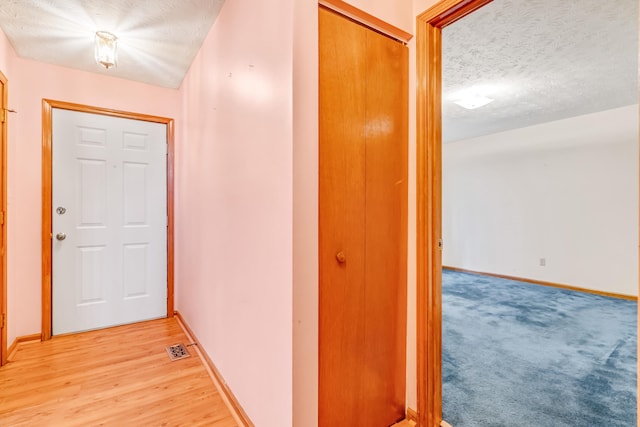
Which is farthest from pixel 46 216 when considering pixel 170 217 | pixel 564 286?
pixel 564 286

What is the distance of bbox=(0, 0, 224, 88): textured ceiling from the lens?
5.97 ft

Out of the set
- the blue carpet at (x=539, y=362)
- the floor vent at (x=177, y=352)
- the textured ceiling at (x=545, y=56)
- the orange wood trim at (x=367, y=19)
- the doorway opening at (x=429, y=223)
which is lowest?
the blue carpet at (x=539, y=362)

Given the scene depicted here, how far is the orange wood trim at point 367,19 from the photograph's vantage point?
4.22 ft

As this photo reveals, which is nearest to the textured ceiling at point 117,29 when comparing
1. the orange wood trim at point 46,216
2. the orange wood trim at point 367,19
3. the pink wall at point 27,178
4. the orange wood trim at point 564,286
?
the pink wall at point 27,178

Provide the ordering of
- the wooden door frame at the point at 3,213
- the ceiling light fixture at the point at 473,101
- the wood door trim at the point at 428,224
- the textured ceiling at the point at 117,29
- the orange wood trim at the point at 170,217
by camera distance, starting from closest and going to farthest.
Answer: the wood door trim at the point at 428,224 → the textured ceiling at the point at 117,29 → the wooden door frame at the point at 3,213 → the orange wood trim at the point at 170,217 → the ceiling light fixture at the point at 473,101

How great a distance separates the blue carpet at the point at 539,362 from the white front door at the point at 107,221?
2852 mm

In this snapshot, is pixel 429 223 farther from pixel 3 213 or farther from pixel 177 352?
pixel 3 213

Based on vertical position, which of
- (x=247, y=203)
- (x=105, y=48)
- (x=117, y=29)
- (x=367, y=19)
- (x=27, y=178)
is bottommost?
(x=247, y=203)

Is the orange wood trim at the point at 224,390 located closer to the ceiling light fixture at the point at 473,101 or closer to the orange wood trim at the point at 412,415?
the orange wood trim at the point at 412,415

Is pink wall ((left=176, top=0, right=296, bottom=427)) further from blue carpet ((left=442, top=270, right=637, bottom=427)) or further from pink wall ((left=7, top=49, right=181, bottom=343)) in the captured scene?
pink wall ((left=7, top=49, right=181, bottom=343))

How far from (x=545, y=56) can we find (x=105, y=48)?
348 cm

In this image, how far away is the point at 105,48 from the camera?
207 centimetres

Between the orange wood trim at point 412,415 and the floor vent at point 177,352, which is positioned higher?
the orange wood trim at point 412,415

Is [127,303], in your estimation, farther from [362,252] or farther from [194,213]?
[362,252]
